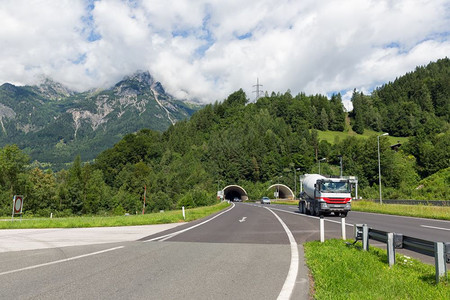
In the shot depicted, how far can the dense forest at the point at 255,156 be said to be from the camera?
88.1 metres

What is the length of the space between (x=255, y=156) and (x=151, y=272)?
446 feet

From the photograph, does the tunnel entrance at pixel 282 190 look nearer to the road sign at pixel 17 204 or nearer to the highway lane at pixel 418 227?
the highway lane at pixel 418 227

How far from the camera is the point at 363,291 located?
5480 mm

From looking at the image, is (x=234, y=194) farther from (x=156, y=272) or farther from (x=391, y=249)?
(x=156, y=272)

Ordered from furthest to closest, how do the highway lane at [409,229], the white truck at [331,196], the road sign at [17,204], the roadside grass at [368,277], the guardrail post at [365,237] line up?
1. the white truck at [331,196]
2. the road sign at [17,204]
3. the highway lane at [409,229]
4. the guardrail post at [365,237]
5. the roadside grass at [368,277]

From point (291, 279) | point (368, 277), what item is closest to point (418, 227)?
point (368, 277)

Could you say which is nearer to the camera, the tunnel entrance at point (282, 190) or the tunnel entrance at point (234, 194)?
the tunnel entrance at point (282, 190)

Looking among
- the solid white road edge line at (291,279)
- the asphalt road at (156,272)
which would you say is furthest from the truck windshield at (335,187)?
the solid white road edge line at (291,279)

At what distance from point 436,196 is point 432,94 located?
146m

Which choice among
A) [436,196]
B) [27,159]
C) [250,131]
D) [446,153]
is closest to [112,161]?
[27,159]

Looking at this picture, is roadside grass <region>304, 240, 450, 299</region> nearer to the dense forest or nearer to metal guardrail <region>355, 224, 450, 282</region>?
metal guardrail <region>355, 224, 450, 282</region>

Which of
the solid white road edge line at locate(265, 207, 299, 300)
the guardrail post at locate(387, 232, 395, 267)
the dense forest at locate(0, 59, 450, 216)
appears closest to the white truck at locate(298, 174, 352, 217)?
the solid white road edge line at locate(265, 207, 299, 300)

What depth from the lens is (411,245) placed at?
6.86 metres

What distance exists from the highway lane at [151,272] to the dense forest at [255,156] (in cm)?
5675
